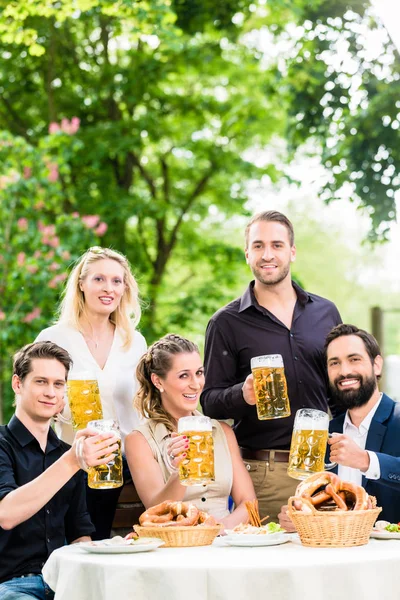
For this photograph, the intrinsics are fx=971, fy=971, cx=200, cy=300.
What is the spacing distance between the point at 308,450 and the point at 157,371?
3.11ft

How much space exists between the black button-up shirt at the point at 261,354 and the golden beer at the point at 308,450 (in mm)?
1053

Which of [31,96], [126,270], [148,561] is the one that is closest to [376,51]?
[31,96]

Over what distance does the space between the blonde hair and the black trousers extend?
0.72 metres

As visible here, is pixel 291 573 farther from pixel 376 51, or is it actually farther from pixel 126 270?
pixel 376 51

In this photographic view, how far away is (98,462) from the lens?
307 centimetres

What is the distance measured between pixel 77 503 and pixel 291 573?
136cm

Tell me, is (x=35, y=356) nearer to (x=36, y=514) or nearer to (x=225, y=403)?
(x=36, y=514)

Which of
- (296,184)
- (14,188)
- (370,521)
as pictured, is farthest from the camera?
(296,184)

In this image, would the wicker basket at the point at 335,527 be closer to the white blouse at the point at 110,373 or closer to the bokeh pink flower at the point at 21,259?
the white blouse at the point at 110,373

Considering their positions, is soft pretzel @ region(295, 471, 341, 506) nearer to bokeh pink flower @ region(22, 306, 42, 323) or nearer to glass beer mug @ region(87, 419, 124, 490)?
glass beer mug @ region(87, 419, 124, 490)

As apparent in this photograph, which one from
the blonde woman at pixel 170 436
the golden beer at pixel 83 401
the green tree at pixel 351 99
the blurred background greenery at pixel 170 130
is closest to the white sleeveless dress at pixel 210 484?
the blonde woman at pixel 170 436

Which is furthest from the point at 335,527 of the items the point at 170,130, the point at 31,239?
the point at 170,130

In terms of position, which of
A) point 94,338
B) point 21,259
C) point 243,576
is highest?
point 21,259

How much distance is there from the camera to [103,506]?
4309 mm
